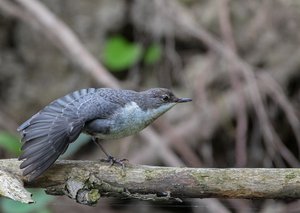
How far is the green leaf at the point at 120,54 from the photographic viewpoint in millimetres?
6539

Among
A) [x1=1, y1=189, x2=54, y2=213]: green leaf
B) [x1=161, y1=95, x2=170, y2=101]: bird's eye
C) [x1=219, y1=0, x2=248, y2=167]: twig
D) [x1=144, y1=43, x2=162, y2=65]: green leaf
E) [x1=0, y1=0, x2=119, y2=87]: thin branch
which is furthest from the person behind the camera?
[x1=144, y1=43, x2=162, y2=65]: green leaf

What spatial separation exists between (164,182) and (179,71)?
3.21 m

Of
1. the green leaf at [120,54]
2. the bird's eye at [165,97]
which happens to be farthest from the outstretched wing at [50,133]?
the green leaf at [120,54]

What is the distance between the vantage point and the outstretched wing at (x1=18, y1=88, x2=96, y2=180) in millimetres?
3207

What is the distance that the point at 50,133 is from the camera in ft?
11.1

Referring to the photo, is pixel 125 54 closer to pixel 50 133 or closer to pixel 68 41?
pixel 68 41

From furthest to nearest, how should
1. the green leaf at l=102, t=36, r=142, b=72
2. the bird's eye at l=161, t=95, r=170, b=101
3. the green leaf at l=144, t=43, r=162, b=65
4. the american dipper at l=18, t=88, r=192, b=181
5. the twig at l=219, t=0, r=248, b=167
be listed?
the green leaf at l=144, t=43, r=162, b=65 < the green leaf at l=102, t=36, r=142, b=72 < the twig at l=219, t=0, r=248, b=167 < the bird's eye at l=161, t=95, r=170, b=101 < the american dipper at l=18, t=88, r=192, b=181

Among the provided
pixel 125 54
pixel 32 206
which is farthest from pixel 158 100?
pixel 125 54

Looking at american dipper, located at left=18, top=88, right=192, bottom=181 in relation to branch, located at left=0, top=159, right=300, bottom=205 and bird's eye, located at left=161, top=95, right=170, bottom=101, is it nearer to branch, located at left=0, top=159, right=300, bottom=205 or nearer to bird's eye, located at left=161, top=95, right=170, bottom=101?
bird's eye, located at left=161, top=95, right=170, bottom=101

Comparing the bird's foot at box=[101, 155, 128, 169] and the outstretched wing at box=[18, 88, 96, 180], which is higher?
the outstretched wing at box=[18, 88, 96, 180]

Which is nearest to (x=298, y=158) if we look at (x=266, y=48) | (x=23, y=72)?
(x=266, y=48)

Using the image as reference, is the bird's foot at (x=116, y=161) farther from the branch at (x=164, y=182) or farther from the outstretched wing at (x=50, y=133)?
the outstretched wing at (x=50, y=133)

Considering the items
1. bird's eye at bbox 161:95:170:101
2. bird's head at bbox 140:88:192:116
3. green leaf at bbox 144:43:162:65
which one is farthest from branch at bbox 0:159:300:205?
green leaf at bbox 144:43:162:65

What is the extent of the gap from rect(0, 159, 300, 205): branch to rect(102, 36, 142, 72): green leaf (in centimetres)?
331
